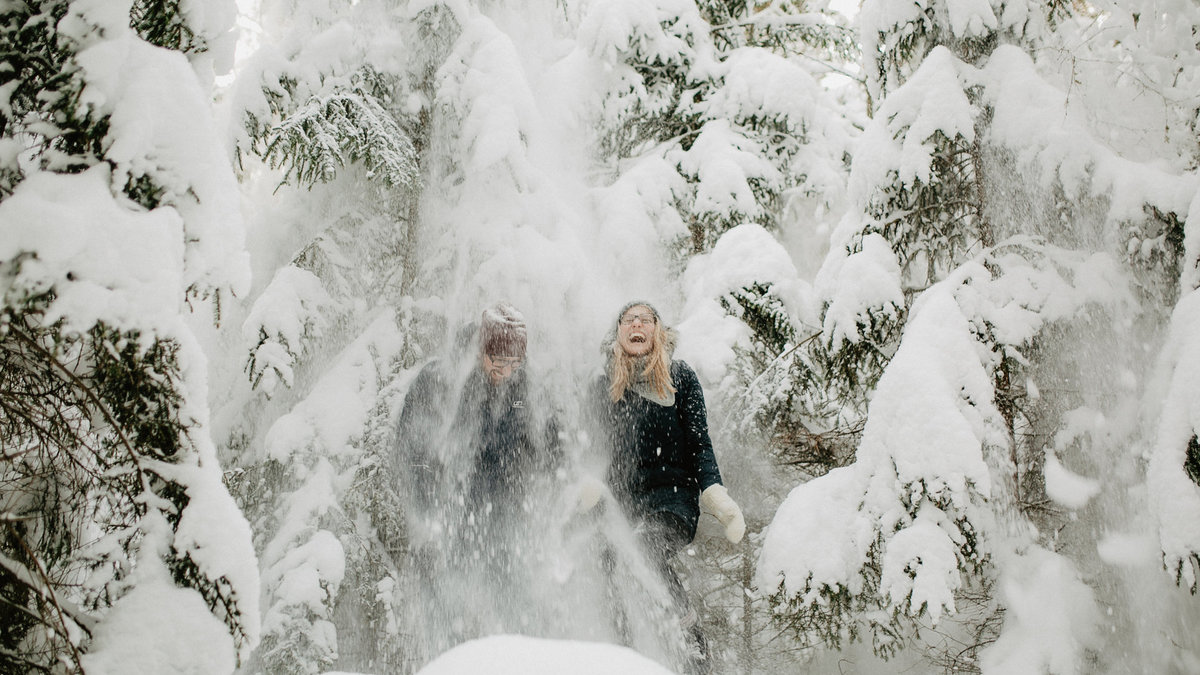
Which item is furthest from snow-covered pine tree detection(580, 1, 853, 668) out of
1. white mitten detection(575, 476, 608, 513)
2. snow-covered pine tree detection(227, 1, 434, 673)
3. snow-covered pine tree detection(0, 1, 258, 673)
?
snow-covered pine tree detection(0, 1, 258, 673)

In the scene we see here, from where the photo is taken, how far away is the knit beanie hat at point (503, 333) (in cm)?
397

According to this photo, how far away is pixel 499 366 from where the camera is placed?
403 centimetres

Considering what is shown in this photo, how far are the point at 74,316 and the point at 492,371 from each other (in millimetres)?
2609

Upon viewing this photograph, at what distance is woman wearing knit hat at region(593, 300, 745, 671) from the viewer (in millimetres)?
3953

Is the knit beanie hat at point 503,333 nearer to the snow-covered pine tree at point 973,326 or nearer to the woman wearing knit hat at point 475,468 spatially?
the woman wearing knit hat at point 475,468

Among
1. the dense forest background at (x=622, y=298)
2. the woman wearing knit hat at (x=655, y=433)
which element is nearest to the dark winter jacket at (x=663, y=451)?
the woman wearing knit hat at (x=655, y=433)

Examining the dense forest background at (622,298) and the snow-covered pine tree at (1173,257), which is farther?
the snow-covered pine tree at (1173,257)

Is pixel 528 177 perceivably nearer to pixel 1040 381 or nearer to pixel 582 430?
pixel 582 430

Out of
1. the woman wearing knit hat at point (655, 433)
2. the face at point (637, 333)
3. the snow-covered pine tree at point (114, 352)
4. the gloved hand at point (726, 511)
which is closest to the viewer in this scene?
the snow-covered pine tree at point (114, 352)

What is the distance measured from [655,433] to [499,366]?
1053 millimetres

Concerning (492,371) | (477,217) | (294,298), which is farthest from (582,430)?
(294,298)

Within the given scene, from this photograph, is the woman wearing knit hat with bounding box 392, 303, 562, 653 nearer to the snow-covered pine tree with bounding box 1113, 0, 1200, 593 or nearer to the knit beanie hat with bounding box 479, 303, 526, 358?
the knit beanie hat with bounding box 479, 303, 526, 358

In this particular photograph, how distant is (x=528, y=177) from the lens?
209 inches

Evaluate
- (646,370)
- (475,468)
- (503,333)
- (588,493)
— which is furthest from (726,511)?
(503,333)
